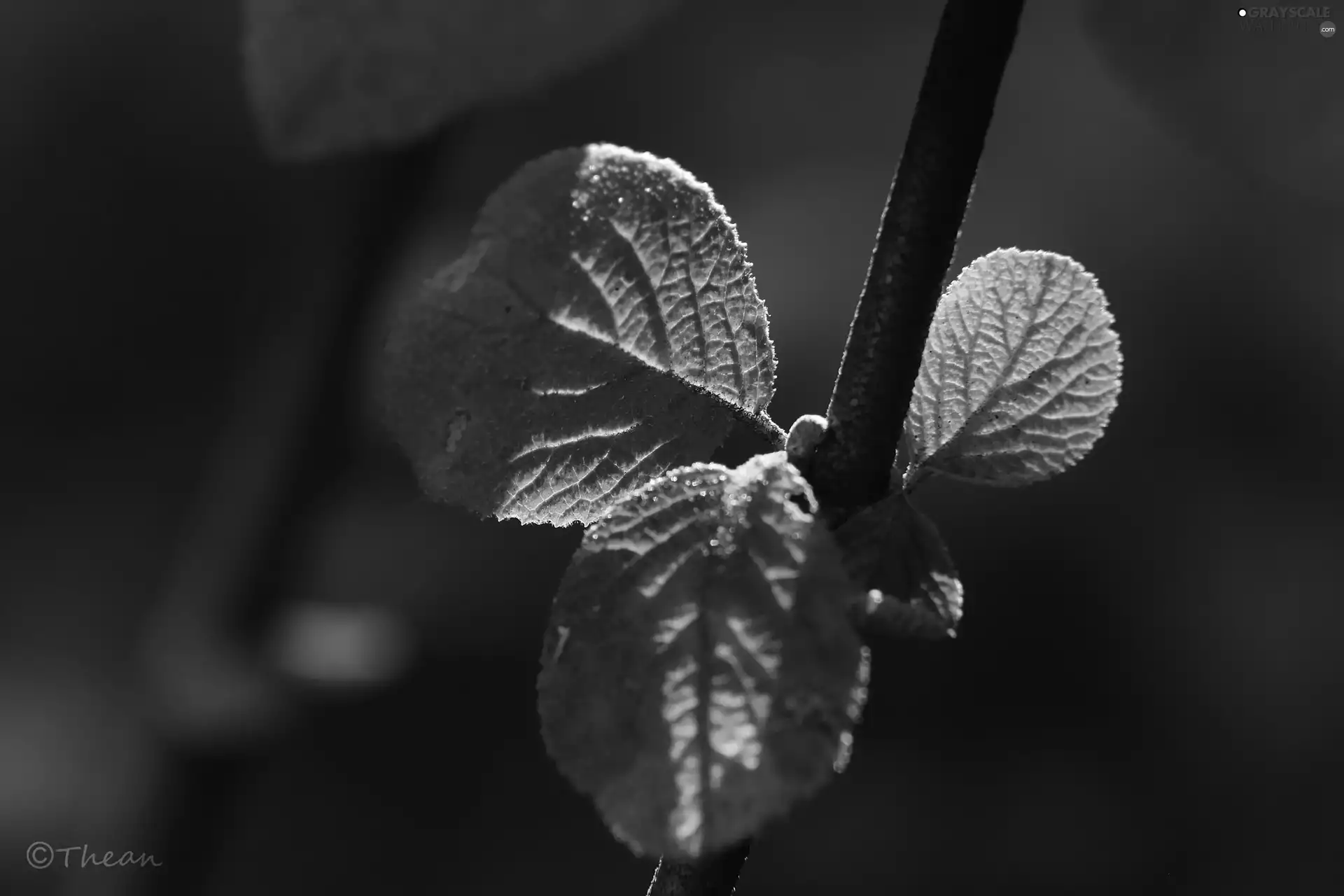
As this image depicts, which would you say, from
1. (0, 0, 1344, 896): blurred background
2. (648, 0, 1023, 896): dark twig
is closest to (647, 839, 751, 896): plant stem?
(648, 0, 1023, 896): dark twig

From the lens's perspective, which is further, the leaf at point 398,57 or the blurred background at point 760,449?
the blurred background at point 760,449

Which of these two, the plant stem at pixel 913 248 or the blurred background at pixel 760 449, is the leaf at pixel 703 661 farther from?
the blurred background at pixel 760 449

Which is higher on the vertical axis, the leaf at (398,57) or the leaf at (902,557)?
the leaf at (398,57)

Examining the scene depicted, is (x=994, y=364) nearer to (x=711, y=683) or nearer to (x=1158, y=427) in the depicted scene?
(x=711, y=683)

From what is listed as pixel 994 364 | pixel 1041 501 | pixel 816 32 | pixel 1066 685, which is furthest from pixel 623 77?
pixel 994 364

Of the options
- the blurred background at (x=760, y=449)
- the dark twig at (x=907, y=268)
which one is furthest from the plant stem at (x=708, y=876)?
the blurred background at (x=760, y=449)

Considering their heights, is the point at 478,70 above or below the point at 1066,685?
above

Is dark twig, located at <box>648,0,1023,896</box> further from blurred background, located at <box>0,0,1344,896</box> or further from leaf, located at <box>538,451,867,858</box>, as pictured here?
blurred background, located at <box>0,0,1344,896</box>
